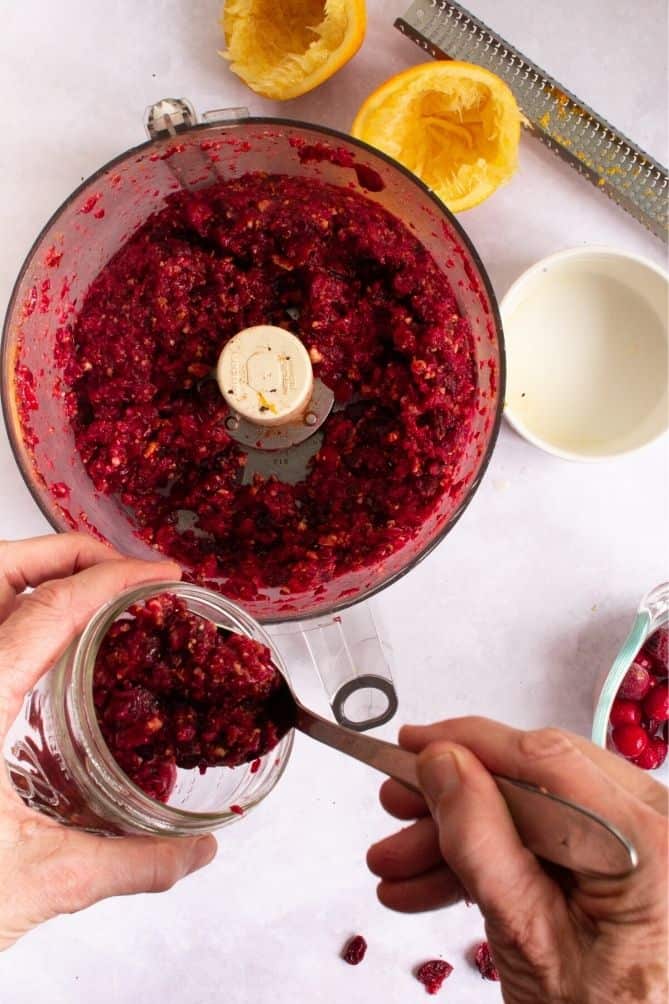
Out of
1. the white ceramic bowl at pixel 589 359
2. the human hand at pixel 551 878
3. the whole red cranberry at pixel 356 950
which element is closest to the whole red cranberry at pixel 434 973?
the whole red cranberry at pixel 356 950

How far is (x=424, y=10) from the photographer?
71.3 inches

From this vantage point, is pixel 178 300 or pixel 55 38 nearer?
pixel 178 300

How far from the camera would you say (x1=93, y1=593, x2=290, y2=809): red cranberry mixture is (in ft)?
3.99

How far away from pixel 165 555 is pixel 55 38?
1116 millimetres

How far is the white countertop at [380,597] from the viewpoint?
6.12 ft

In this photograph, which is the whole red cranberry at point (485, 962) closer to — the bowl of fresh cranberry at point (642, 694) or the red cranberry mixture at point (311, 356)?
the bowl of fresh cranberry at point (642, 694)

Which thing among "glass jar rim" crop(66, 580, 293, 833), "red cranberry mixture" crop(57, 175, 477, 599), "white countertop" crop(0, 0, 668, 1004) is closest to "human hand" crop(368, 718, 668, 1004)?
"glass jar rim" crop(66, 580, 293, 833)

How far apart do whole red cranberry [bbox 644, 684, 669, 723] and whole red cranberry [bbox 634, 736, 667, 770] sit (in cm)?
5

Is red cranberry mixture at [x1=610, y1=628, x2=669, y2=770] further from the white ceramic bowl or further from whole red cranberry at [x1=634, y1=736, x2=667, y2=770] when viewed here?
the white ceramic bowl

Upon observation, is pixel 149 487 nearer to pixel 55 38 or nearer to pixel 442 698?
pixel 442 698

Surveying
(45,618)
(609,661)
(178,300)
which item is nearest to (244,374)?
(178,300)

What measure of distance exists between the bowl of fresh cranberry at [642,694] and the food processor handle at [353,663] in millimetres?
451

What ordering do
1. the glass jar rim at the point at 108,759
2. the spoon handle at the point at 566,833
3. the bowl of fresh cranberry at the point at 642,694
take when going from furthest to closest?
the bowl of fresh cranberry at the point at 642,694, the glass jar rim at the point at 108,759, the spoon handle at the point at 566,833

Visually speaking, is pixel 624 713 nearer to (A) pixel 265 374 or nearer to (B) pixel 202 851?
(B) pixel 202 851
